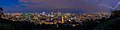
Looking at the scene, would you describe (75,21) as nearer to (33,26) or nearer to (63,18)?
(63,18)

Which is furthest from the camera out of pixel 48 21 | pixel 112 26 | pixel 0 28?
pixel 48 21

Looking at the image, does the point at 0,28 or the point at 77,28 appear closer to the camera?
the point at 0,28

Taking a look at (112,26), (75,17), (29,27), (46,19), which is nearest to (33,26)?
(29,27)

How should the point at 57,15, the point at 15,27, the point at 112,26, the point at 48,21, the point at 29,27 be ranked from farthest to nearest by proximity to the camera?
the point at 57,15
the point at 48,21
the point at 29,27
the point at 15,27
the point at 112,26

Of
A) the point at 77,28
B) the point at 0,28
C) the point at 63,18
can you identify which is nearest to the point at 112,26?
the point at 0,28

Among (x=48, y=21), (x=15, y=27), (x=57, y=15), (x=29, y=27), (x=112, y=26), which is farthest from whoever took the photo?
(x=57, y=15)

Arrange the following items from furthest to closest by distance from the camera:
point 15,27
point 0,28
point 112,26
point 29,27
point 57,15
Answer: point 57,15 < point 29,27 < point 15,27 < point 0,28 < point 112,26

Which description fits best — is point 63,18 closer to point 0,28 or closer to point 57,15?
point 57,15

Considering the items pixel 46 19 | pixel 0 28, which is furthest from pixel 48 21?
pixel 0 28

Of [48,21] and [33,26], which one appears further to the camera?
[48,21]
